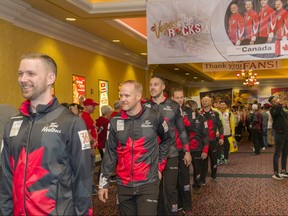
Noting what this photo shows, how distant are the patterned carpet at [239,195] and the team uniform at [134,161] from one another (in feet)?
8.34

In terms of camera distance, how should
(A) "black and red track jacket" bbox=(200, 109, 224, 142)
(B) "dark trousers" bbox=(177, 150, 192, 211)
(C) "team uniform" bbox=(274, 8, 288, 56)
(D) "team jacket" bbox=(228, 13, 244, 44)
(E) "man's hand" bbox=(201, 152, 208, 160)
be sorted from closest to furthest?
(B) "dark trousers" bbox=(177, 150, 192, 211) < (C) "team uniform" bbox=(274, 8, 288, 56) < (D) "team jacket" bbox=(228, 13, 244, 44) < (E) "man's hand" bbox=(201, 152, 208, 160) < (A) "black and red track jacket" bbox=(200, 109, 224, 142)

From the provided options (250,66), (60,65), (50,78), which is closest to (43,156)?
(50,78)

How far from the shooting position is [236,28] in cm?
652

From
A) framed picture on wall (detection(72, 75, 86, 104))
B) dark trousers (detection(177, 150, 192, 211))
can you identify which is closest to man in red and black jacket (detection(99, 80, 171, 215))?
dark trousers (detection(177, 150, 192, 211))

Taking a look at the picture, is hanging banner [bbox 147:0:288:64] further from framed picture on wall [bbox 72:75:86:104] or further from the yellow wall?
framed picture on wall [bbox 72:75:86:104]

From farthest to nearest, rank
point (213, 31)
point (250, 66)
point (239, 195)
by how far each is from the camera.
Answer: point (250, 66) → point (239, 195) → point (213, 31)

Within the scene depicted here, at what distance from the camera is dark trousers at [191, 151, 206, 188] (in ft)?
23.4

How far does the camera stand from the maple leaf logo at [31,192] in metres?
2.22

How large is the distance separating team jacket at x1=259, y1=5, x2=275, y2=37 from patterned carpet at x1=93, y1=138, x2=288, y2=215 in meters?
2.75

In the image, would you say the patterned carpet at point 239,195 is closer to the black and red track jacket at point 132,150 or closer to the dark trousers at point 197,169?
the dark trousers at point 197,169

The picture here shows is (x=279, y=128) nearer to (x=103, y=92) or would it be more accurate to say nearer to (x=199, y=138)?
(x=199, y=138)

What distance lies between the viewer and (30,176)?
2238 mm

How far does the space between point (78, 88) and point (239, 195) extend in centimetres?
543

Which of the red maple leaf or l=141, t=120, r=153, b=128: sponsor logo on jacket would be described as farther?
l=141, t=120, r=153, b=128: sponsor logo on jacket
